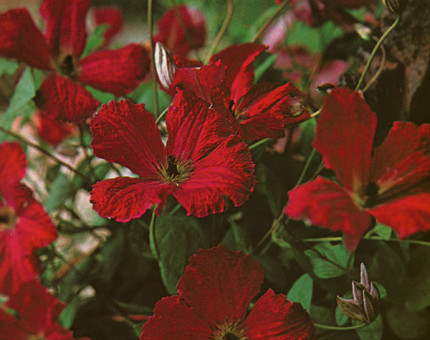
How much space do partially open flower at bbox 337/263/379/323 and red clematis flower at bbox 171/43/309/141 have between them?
9 centimetres

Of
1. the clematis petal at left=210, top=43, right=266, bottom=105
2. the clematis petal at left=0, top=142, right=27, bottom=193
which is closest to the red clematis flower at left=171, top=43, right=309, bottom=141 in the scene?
the clematis petal at left=210, top=43, right=266, bottom=105

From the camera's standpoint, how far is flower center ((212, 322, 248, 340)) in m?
0.27

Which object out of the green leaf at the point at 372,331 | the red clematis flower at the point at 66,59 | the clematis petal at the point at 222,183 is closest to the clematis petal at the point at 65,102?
the red clematis flower at the point at 66,59

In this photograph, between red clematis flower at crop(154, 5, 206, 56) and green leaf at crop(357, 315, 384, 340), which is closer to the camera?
green leaf at crop(357, 315, 384, 340)

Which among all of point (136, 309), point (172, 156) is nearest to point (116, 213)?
point (172, 156)

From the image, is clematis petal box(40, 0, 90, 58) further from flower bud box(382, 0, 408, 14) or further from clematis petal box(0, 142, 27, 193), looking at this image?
flower bud box(382, 0, 408, 14)

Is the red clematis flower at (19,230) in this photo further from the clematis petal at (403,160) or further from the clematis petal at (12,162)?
the clematis petal at (403,160)

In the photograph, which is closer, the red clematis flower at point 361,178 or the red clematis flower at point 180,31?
the red clematis flower at point 361,178

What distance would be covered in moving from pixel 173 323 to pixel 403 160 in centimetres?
14

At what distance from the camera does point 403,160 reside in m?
0.23

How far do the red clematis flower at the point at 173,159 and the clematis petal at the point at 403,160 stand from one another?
0.21 ft

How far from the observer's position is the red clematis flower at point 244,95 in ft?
0.80

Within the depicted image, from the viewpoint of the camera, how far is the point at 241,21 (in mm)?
721

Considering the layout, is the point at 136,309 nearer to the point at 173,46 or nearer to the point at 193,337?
the point at 193,337
